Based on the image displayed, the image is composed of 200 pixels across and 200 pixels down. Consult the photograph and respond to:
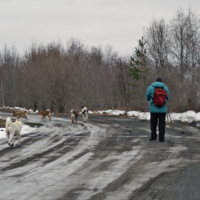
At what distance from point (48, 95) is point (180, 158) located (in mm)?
39426

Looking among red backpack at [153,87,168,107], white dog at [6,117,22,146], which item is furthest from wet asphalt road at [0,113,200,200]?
red backpack at [153,87,168,107]

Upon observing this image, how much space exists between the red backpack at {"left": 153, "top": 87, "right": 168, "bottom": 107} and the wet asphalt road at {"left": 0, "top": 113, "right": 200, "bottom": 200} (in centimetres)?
133

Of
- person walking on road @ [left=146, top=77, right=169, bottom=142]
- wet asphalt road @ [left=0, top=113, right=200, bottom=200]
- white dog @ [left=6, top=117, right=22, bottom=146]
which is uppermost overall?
A: person walking on road @ [left=146, top=77, right=169, bottom=142]

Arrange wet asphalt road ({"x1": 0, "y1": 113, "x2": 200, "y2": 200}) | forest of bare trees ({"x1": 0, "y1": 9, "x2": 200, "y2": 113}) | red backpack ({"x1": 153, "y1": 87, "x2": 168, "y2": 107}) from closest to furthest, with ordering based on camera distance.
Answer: wet asphalt road ({"x1": 0, "y1": 113, "x2": 200, "y2": 200}), red backpack ({"x1": 153, "y1": 87, "x2": 168, "y2": 107}), forest of bare trees ({"x1": 0, "y1": 9, "x2": 200, "y2": 113})

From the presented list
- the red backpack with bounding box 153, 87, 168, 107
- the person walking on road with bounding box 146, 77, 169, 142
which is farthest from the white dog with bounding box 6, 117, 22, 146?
the red backpack with bounding box 153, 87, 168, 107

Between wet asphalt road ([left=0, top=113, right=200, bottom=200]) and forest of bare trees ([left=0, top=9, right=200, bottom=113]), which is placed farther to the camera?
forest of bare trees ([left=0, top=9, right=200, bottom=113])

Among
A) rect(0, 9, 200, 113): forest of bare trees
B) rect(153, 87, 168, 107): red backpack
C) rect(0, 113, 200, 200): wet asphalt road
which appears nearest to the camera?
rect(0, 113, 200, 200): wet asphalt road

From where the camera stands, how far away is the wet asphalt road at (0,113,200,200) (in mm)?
5078

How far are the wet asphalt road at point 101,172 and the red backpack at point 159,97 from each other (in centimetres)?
133

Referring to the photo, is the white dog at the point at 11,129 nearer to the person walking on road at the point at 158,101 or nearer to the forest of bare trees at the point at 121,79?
the person walking on road at the point at 158,101

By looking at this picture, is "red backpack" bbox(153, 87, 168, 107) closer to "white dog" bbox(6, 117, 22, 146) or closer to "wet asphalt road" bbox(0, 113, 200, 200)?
"wet asphalt road" bbox(0, 113, 200, 200)

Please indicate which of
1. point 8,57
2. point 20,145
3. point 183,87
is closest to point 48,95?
point 183,87

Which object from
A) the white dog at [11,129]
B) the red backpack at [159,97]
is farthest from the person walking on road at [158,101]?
the white dog at [11,129]

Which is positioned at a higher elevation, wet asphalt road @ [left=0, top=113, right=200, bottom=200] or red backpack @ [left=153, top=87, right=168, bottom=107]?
red backpack @ [left=153, top=87, right=168, bottom=107]
